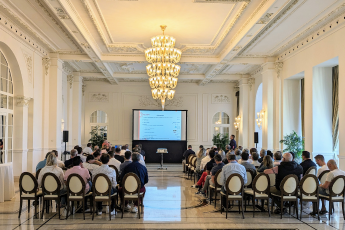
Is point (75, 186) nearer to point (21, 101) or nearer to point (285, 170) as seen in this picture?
point (285, 170)

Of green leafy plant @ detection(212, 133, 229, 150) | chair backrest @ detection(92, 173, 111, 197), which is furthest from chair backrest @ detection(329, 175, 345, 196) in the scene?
green leafy plant @ detection(212, 133, 229, 150)

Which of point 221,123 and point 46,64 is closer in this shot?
point 46,64

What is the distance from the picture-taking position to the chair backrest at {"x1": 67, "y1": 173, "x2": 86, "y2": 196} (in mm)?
5957

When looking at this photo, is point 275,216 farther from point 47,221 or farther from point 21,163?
point 21,163

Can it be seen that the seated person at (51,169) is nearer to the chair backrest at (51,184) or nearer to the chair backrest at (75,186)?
the chair backrest at (51,184)

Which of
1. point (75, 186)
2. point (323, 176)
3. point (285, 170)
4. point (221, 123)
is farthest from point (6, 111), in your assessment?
point (221, 123)

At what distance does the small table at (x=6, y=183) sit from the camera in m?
7.21

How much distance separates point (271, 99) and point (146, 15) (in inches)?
244

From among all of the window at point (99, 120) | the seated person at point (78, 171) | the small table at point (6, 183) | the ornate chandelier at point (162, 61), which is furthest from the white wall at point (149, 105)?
the seated person at point (78, 171)

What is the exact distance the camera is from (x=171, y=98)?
10.6 metres

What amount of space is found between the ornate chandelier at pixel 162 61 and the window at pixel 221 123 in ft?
29.8

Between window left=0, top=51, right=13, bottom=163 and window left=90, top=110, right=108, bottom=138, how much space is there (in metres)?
8.87

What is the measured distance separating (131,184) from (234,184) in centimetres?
198

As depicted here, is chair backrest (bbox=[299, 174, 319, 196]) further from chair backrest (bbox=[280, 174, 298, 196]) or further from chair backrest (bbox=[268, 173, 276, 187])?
chair backrest (bbox=[268, 173, 276, 187])
